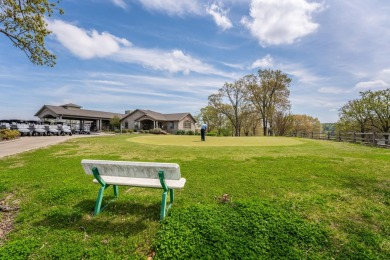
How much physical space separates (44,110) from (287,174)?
48.3 m

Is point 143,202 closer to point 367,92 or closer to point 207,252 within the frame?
point 207,252

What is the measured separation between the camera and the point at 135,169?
3488 millimetres

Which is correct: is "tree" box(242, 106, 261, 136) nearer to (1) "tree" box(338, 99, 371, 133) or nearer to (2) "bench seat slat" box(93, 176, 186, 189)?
(1) "tree" box(338, 99, 371, 133)

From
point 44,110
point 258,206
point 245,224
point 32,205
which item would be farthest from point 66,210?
point 44,110

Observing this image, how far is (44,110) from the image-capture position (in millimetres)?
40656

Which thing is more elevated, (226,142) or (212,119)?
(212,119)

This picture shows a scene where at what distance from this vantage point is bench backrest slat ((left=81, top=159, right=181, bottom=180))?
328 cm

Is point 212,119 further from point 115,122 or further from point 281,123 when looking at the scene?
point 115,122

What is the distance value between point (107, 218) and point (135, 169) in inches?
42.3

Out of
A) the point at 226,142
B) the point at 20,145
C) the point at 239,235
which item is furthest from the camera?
the point at 226,142

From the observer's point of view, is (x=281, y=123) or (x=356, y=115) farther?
(x=281, y=123)

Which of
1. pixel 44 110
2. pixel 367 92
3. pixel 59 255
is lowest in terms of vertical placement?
pixel 59 255

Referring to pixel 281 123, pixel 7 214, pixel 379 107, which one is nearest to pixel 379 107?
pixel 379 107

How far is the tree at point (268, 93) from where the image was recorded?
39156mm
